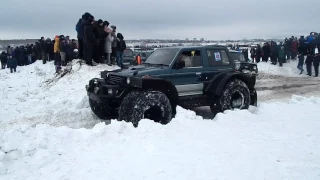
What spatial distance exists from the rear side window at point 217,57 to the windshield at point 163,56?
3.27 feet

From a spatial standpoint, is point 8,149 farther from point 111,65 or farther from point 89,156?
point 111,65

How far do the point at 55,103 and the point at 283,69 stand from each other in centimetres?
1686

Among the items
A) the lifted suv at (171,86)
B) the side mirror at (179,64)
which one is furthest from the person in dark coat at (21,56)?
the side mirror at (179,64)

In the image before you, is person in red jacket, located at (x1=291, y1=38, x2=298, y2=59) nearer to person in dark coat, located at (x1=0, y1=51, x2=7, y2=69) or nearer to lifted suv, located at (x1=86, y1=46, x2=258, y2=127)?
lifted suv, located at (x1=86, y1=46, x2=258, y2=127)

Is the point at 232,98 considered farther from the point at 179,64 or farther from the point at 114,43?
the point at 114,43

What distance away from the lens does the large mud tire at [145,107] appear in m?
6.23

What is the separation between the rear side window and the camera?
26.1 ft

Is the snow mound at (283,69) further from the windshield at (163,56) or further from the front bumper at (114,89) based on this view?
the front bumper at (114,89)

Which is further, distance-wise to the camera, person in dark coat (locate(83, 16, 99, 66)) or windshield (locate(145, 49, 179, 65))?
person in dark coat (locate(83, 16, 99, 66))

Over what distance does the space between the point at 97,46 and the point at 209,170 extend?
10019 mm

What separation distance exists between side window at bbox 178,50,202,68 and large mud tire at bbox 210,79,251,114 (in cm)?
101

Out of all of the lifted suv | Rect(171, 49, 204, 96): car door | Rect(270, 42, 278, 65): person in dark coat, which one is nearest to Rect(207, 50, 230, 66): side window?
the lifted suv

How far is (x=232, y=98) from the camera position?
8.03 meters

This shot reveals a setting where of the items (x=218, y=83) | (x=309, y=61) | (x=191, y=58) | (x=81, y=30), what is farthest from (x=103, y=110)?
(x=309, y=61)
